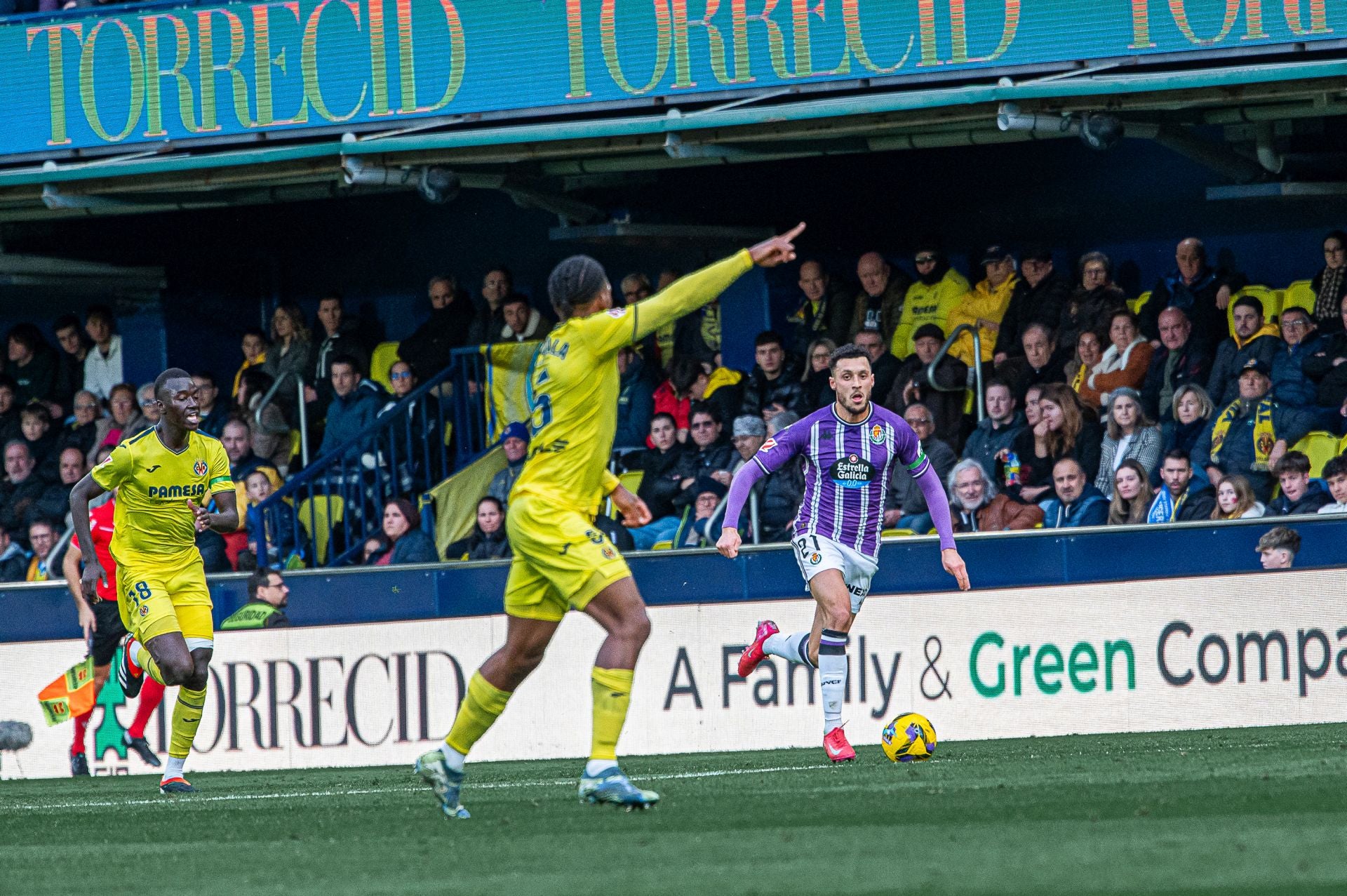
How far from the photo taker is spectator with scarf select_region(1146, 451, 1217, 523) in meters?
13.3

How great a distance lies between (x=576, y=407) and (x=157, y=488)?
385 cm

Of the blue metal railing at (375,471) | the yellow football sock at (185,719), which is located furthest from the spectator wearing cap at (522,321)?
the yellow football sock at (185,719)

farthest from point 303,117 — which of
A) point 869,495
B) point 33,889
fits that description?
point 33,889

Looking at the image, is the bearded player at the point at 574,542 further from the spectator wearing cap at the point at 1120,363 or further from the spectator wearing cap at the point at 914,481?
the spectator wearing cap at the point at 1120,363

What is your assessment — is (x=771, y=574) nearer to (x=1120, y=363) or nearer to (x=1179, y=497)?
(x=1179, y=497)

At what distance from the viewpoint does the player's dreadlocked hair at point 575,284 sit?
23.8 ft

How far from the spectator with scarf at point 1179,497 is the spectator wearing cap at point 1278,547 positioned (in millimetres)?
667

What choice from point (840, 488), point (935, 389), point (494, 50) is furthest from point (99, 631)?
point (935, 389)

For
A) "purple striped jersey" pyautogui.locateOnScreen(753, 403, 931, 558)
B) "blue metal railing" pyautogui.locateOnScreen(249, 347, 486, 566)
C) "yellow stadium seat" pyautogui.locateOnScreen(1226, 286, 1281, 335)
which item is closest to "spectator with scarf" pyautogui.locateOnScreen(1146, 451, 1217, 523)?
"yellow stadium seat" pyautogui.locateOnScreen(1226, 286, 1281, 335)

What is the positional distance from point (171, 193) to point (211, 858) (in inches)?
454

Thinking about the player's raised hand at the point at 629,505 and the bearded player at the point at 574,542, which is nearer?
the bearded player at the point at 574,542

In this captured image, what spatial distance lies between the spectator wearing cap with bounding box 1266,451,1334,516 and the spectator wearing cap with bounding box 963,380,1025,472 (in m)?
1.90

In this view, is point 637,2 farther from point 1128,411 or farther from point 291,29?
point 1128,411

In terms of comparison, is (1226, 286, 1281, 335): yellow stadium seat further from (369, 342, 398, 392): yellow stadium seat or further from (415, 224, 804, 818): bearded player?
(415, 224, 804, 818): bearded player
